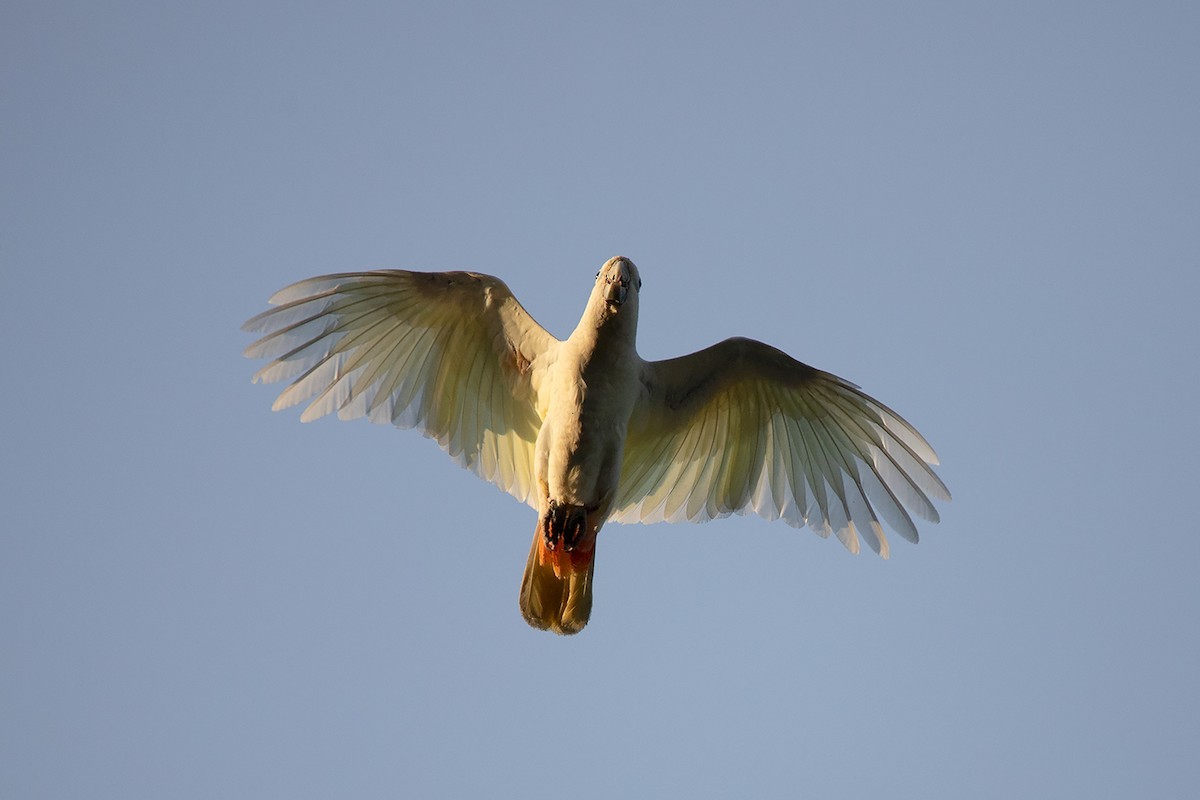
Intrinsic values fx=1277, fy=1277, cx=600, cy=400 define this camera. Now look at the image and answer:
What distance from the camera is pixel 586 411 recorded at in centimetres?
892

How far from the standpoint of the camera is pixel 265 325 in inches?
361

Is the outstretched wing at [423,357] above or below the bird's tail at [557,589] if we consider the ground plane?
above

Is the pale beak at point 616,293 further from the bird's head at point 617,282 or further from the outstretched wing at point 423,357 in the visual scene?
the outstretched wing at point 423,357

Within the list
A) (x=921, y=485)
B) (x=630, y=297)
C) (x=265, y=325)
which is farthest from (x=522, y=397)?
(x=921, y=485)

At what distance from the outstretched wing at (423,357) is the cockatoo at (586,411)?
0.01 m

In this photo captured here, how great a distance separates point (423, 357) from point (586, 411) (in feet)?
5.19

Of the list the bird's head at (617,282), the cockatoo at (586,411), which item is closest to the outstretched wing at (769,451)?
the cockatoo at (586,411)

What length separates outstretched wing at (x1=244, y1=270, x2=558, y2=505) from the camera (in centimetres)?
938

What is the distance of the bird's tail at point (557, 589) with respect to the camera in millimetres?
9406

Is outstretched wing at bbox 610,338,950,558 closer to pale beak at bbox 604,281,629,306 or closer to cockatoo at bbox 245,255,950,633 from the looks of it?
cockatoo at bbox 245,255,950,633

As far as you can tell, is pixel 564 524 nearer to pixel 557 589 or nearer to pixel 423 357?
pixel 557 589

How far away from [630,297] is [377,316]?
6.67 ft

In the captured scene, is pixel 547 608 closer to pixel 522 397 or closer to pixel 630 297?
pixel 522 397

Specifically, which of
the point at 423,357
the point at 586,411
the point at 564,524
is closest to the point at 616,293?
the point at 586,411
